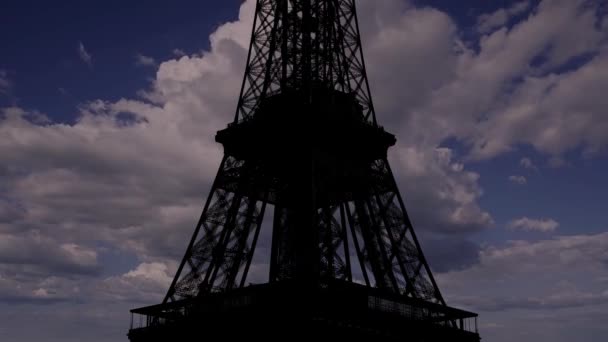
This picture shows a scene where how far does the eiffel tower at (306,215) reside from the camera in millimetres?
61781

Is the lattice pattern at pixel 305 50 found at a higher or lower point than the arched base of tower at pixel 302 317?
higher

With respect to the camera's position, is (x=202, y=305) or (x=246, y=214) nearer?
(x=202, y=305)

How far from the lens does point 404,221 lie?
72.1 m

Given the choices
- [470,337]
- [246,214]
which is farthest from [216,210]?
[470,337]

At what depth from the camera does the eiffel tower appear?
6178 centimetres

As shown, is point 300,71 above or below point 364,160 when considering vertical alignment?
above

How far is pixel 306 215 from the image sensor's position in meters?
64.6

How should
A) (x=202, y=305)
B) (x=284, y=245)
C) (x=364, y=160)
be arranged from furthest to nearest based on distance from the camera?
(x=364, y=160) < (x=284, y=245) < (x=202, y=305)

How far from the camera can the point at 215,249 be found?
6850 cm

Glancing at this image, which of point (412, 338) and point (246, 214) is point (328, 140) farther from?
point (412, 338)

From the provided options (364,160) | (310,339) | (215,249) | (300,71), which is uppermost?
(300,71)

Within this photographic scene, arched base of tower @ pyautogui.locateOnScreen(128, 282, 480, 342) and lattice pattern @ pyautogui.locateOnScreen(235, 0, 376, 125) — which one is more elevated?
lattice pattern @ pyautogui.locateOnScreen(235, 0, 376, 125)

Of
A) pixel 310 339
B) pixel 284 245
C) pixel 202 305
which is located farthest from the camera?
pixel 284 245

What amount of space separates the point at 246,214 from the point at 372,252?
12350mm
